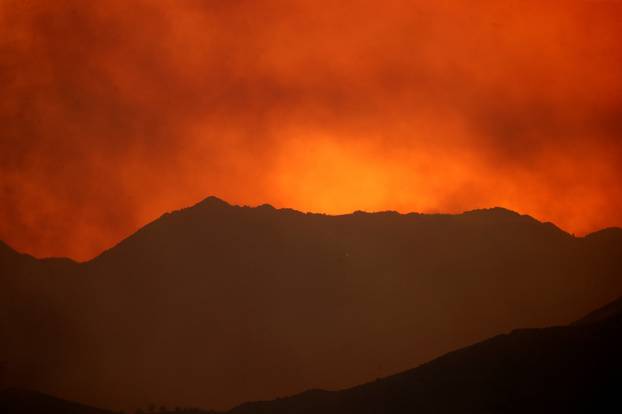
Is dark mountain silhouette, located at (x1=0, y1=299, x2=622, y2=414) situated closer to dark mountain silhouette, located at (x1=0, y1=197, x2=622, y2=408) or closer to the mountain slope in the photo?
the mountain slope

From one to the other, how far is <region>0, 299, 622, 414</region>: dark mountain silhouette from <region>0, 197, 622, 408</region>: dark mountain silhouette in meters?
12.8

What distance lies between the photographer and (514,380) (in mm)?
23484

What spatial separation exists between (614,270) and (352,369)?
20001 mm

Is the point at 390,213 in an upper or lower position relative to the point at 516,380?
upper

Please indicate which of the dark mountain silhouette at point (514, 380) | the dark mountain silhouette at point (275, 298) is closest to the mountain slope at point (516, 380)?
the dark mountain silhouette at point (514, 380)

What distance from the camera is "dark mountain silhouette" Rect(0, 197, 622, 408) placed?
40688 millimetres

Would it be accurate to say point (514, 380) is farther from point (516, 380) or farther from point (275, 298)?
point (275, 298)

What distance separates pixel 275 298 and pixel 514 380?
31883 millimetres

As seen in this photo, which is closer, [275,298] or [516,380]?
[516,380]

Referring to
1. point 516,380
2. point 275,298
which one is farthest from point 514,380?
point 275,298

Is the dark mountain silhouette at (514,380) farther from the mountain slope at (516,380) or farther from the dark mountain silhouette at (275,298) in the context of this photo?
the dark mountain silhouette at (275,298)

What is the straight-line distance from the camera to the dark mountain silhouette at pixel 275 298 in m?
40.7

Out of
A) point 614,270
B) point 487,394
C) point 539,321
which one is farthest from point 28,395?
point 614,270

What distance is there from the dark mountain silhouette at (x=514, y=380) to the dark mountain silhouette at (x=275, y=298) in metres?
12.8
